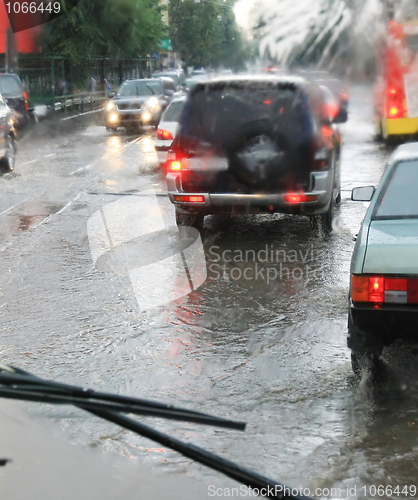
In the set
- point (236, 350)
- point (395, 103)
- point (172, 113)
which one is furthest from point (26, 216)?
point (395, 103)

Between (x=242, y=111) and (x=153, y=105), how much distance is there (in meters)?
17.3

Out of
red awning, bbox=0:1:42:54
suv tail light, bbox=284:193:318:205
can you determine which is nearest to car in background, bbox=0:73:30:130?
red awning, bbox=0:1:42:54

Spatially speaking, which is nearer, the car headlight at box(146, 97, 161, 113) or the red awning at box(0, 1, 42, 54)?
the car headlight at box(146, 97, 161, 113)

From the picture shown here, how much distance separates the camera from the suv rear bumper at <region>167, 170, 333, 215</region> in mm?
8523

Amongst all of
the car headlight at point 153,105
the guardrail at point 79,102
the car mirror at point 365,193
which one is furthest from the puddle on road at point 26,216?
the guardrail at point 79,102

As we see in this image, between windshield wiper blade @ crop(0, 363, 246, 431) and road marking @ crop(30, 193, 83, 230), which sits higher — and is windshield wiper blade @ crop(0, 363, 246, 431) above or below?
above

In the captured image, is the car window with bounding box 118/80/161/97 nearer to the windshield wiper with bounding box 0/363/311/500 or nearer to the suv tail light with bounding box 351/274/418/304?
the suv tail light with bounding box 351/274/418/304

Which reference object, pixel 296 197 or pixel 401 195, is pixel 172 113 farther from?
pixel 401 195

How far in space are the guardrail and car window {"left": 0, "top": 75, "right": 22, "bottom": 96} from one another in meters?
10.9

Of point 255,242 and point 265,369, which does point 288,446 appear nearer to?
point 265,369

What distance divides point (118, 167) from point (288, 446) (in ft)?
42.5

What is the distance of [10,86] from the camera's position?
22891 millimetres

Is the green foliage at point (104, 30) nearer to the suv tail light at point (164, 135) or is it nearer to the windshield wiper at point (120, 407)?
the suv tail light at point (164, 135)

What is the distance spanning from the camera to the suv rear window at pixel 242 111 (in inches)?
334
